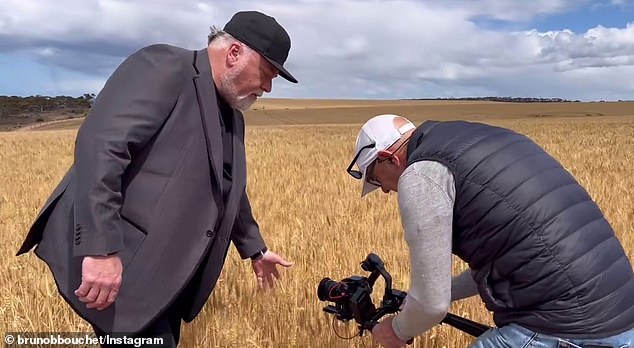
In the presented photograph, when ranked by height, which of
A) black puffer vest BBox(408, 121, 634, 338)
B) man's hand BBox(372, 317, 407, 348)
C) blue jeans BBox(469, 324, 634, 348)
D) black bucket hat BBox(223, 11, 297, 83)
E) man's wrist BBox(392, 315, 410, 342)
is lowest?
man's hand BBox(372, 317, 407, 348)

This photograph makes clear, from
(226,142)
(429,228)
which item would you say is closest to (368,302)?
(429,228)

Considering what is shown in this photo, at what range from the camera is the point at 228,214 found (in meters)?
2.79

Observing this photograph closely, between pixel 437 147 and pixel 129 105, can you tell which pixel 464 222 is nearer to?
pixel 437 147

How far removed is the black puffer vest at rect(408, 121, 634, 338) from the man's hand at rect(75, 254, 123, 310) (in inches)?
45.5

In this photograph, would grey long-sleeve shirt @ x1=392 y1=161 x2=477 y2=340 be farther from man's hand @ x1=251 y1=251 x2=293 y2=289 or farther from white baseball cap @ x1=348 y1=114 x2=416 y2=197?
man's hand @ x1=251 y1=251 x2=293 y2=289

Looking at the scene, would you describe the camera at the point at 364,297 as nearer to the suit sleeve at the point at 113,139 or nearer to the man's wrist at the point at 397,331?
the man's wrist at the point at 397,331

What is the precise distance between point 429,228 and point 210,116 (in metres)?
1.06

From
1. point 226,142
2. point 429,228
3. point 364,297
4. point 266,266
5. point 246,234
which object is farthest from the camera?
point 266,266

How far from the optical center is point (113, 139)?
7.63ft

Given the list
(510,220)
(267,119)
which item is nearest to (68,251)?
(510,220)

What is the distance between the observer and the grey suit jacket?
238 centimetres

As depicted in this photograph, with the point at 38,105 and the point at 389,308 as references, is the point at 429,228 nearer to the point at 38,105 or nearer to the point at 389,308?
the point at 389,308

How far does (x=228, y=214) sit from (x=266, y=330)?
48.7 inches

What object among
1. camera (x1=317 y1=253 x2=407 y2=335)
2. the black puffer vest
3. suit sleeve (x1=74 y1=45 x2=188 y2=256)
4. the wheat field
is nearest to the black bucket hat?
suit sleeve (x1=74 y1=45 x2=188 y2=256)
